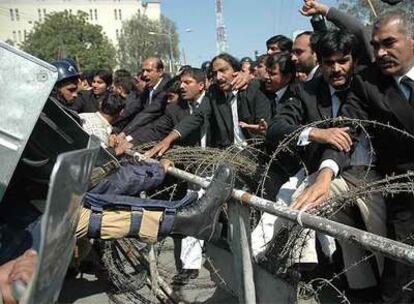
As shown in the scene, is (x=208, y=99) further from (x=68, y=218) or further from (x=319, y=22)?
(x=68, y=218)

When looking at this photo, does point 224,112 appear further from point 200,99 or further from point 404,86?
point 404,86

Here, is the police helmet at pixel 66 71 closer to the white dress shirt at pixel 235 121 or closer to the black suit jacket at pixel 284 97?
the white dress shirt at pixel 235 121

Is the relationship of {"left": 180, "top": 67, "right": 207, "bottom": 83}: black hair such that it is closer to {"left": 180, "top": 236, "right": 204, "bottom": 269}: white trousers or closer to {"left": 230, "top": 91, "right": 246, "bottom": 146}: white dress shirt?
{"left": 230, "top": 91, "right": 246, "bottom": 146}: white dress shirt

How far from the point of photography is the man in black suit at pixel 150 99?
230 inches

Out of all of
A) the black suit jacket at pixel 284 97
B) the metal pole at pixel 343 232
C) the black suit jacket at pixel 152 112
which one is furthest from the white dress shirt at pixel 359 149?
the black suit jacket at pixel 152 112

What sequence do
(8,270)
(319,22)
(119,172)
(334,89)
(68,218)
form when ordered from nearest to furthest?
(68,218), (8,270), (334,89), (119,172), (319,22)

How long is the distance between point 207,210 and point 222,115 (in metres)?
1.81

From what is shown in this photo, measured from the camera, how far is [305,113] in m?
3.32

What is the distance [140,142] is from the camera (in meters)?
5.39

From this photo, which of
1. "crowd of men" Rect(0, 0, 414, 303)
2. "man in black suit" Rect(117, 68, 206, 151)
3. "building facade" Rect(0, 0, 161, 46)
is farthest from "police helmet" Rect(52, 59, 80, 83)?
"building facade" Rect(0, 0, 161, 46)

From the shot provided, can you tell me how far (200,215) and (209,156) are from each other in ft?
2.33

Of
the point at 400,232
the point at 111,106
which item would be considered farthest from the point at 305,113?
the point at 111,106

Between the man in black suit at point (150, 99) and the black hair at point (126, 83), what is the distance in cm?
167

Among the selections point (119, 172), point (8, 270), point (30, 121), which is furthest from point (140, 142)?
point (8, 270)
